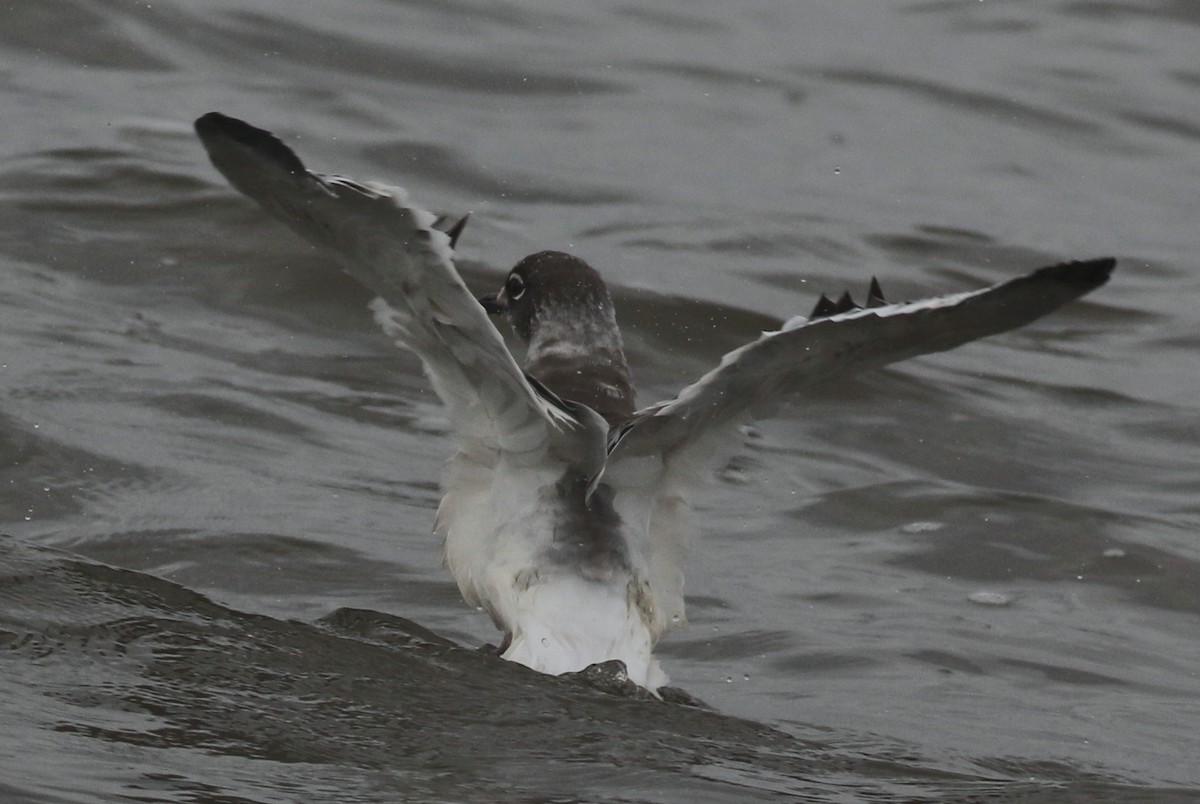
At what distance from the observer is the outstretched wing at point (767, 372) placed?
16.7ft

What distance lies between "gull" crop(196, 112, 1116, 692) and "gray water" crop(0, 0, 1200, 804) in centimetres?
29

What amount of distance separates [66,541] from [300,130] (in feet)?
22.2

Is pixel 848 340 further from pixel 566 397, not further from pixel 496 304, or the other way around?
pixel 496 304

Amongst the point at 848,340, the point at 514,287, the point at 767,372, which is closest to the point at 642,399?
the point at 514,287

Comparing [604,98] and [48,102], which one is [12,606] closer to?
[48,102]

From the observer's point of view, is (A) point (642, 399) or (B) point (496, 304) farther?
(A) point (642, 399)

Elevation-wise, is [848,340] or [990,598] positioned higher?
[848,340]

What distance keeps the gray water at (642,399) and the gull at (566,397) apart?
0.95 feet

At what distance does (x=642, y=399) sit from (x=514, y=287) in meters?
3.15

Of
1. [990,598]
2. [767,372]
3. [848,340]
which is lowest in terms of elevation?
[990,598]

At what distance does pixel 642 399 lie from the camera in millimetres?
10195

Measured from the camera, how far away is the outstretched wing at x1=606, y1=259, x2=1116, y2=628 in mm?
5090

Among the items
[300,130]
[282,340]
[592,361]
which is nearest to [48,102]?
[300,130]

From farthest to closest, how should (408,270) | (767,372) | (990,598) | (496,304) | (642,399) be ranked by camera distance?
(642,399)
(990,598)
(496,304)
(767,372)
(408,270)
